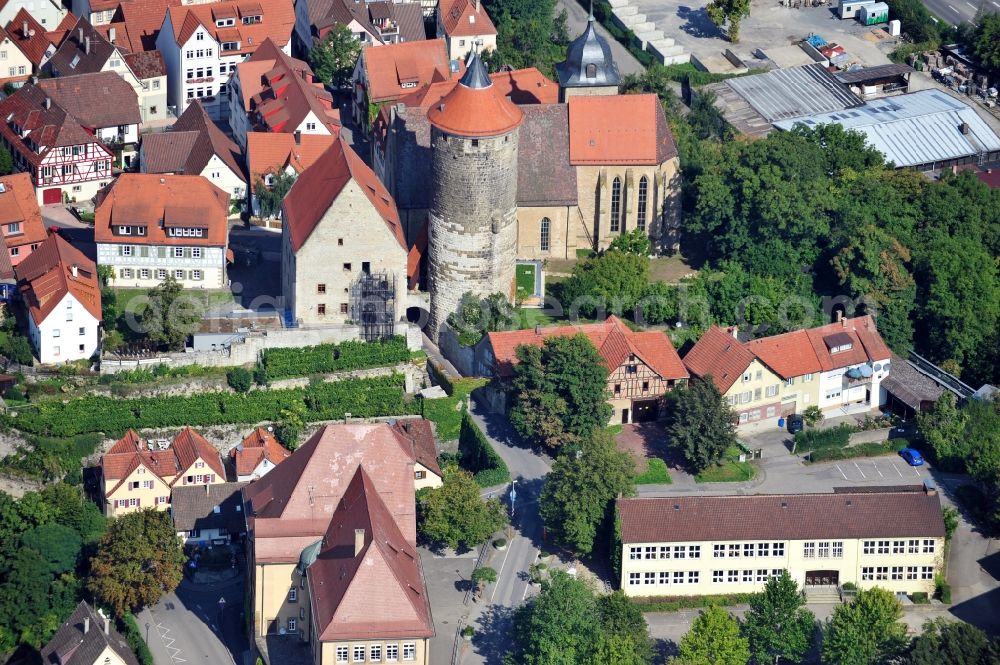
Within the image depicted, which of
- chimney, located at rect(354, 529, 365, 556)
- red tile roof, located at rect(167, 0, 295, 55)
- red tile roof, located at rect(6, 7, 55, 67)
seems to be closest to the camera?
chimney, located at rect(354, 529, 365, 556)

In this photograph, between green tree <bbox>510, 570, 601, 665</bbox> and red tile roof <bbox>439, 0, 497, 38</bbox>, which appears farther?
red tile roof <bbox>439, 0, 497, 38</bbox>

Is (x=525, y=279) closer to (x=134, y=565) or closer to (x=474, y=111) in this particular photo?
(x=474, y=111)

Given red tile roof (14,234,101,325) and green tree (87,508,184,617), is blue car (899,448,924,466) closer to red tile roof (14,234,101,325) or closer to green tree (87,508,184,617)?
green tree (87,508,184,617)

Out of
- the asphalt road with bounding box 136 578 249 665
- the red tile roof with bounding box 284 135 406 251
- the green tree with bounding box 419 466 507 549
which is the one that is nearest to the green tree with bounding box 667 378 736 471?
the green tree with bounding box 419 466 507 549

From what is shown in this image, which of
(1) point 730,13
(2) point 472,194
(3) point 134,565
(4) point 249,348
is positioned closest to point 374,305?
(4) point 249,348

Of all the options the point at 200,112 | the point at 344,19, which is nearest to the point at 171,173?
the point at 200,112

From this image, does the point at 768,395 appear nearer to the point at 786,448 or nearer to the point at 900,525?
the point at 786,448

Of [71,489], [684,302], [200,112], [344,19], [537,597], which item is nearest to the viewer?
Answer: [537,597]
